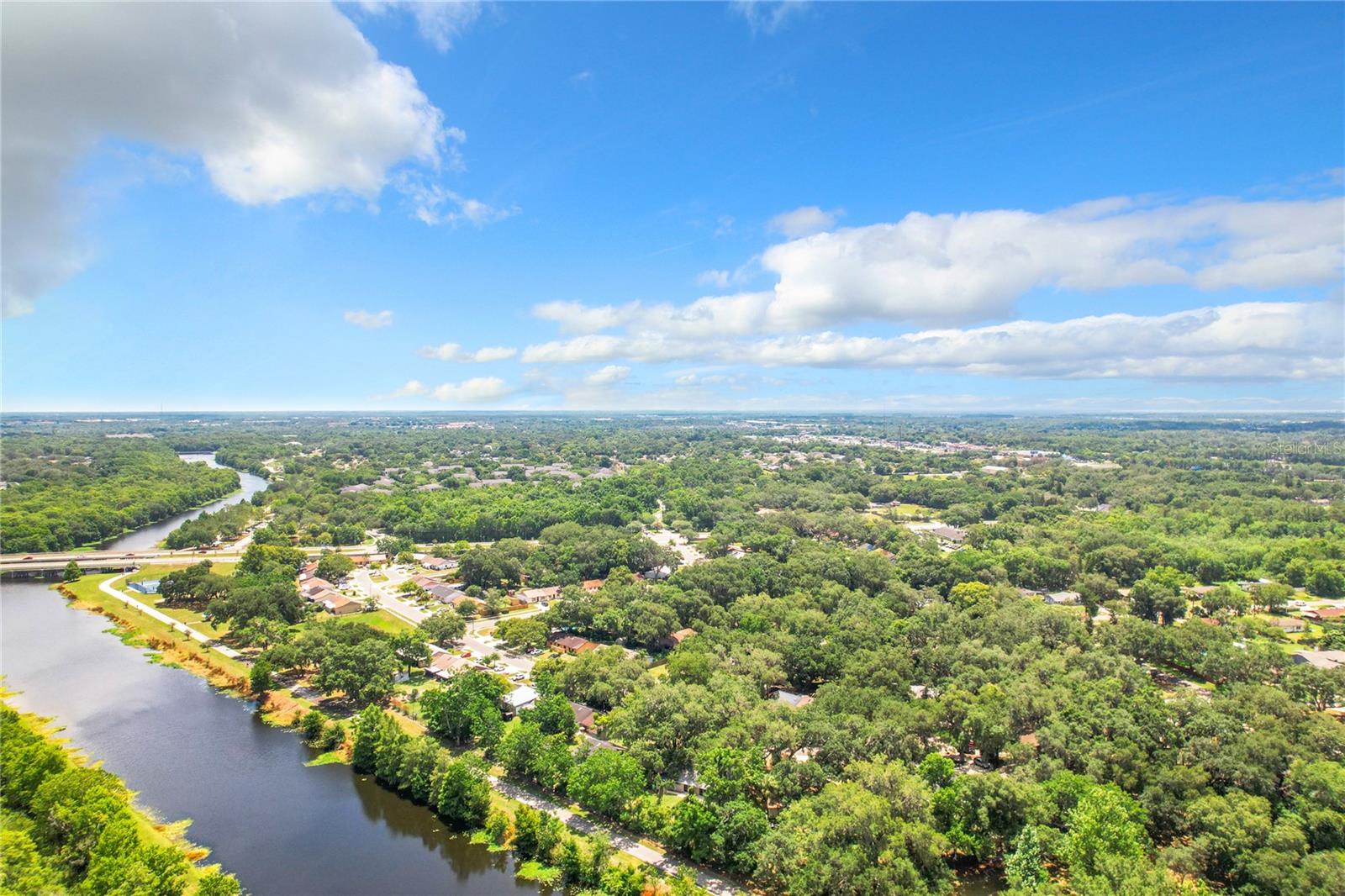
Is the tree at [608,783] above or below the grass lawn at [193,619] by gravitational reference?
above

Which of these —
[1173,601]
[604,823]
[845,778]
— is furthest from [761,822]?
[1173,601]

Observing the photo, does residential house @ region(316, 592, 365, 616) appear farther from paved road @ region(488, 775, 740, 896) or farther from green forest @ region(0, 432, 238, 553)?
green forest @ region(0, 432, 238, 553)

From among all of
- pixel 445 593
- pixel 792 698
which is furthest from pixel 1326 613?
pixel 445 593

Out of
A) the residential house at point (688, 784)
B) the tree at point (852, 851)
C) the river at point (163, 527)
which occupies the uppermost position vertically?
the tree at point (852, 851)

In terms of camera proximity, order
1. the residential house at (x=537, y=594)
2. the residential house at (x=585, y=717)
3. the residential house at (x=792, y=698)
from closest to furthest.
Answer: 1. the residential house at (x=585, y=717)
2. the residential house at (x=792, y=698)
3. the residential house at (x=537, y=594)

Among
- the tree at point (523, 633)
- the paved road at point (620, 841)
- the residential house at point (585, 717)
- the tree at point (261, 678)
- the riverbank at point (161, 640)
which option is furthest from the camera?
the tree at point (523, 633)

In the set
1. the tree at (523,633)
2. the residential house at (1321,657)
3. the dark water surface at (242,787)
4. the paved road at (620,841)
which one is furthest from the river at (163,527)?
the residential house at (1321,657)

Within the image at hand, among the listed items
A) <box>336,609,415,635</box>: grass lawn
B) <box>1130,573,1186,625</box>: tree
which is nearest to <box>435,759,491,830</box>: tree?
<box>336,609,415,635</box>: grass lawn

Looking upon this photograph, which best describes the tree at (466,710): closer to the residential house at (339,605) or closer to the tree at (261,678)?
the tree at (261,678)
